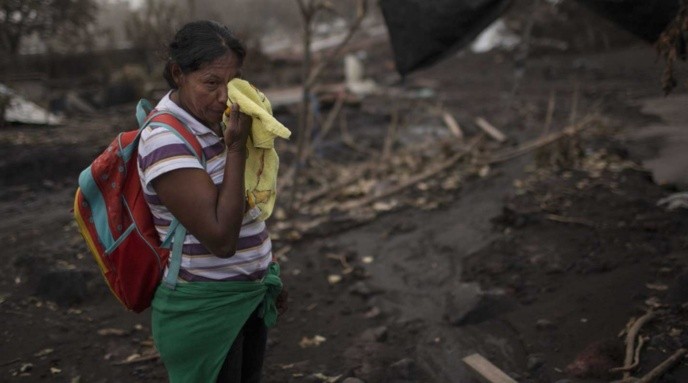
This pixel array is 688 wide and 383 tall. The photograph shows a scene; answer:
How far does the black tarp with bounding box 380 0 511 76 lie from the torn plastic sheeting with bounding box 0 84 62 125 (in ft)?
24.7

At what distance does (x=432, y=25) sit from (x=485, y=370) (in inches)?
79.8

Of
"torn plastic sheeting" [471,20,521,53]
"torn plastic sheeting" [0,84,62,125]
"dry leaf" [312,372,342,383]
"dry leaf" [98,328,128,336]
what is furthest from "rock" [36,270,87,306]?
"torn plastic sheeting" [471,20,521,53]

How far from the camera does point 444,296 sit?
3.90 m

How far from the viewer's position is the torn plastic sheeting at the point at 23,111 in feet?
29.2

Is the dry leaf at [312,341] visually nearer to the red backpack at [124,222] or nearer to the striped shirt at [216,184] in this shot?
the striped shirt at [216,184]

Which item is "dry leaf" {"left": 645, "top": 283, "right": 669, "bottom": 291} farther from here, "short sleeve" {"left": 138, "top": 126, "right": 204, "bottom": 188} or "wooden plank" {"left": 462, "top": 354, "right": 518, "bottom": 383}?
"short sleeve" {"left": 138, "top": 126, "right": 204, "bottom": 188}

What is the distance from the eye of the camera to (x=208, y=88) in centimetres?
159

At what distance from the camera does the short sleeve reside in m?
1.46

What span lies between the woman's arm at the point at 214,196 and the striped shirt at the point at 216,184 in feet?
0.12

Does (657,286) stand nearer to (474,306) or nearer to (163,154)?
(474,306)

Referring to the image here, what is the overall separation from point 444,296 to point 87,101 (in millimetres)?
10929

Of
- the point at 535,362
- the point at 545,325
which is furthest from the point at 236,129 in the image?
the point at 545,325

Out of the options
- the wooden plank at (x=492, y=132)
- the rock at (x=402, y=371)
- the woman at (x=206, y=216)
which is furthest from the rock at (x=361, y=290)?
the wooden plank at (x=492, y=132)

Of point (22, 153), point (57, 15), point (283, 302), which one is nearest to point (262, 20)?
point (57, 15)
